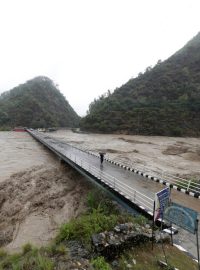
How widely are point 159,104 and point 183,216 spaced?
72.9 meters

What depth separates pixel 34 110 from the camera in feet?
376

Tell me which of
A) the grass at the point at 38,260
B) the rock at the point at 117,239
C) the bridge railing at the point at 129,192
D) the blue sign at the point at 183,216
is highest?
the blue sign at the point at 183,216

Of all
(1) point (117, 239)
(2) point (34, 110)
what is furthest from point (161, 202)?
(2) point (34, 110)

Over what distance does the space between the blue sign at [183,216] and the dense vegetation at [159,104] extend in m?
61.8

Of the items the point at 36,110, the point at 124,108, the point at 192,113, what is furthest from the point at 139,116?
the point at 36,110

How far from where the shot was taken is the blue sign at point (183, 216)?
5.30 m

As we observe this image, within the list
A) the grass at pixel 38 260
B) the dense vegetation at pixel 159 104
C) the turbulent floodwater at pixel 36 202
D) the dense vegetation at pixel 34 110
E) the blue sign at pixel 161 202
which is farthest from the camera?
the dense vegetation at pixel 34 110

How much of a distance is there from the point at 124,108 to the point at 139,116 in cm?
805

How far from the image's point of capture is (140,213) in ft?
28.2

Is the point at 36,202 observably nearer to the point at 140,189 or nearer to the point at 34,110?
the point at 140,189

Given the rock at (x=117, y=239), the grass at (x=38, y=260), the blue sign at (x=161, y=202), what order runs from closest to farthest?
the grass at (x=38, y=260)
the rock at (x=117, y=239)
the blue sign at (x=161, y=202)

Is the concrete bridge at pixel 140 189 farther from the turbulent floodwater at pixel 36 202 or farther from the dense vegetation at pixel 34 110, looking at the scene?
the dense vegetation at pixel 34 110

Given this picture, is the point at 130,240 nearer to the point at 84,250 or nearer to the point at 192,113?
the point at 84,250

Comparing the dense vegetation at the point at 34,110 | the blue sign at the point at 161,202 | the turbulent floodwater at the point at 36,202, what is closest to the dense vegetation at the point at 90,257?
the blue sign at the point at 161,202
